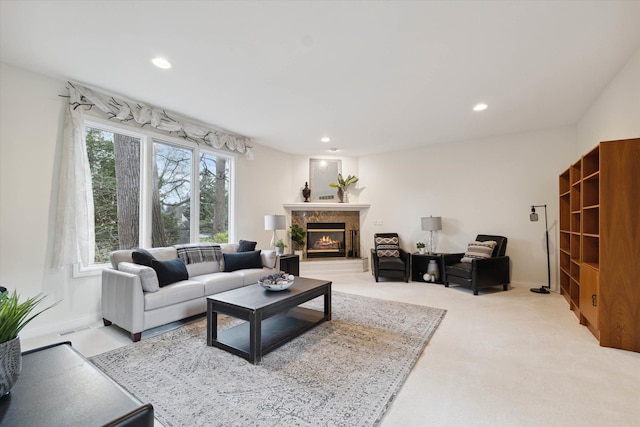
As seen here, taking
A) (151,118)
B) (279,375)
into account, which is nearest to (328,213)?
(151,118)

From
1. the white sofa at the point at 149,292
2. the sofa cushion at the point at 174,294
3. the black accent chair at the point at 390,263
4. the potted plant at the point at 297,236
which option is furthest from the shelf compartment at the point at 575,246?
the sofa cushion at the point at 174,294

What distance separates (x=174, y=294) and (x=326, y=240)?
158 inches

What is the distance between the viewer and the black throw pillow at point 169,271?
314cm

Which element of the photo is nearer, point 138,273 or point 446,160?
point 138,273

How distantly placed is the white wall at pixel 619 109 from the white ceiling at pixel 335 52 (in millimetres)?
109

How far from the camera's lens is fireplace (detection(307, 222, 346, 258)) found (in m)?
6.55

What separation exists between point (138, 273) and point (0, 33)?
7.65ft

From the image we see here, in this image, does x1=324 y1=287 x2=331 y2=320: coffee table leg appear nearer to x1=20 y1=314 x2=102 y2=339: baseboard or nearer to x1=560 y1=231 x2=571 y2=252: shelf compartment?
x1=20 y1=314 x2=102 y2=339: baseboard

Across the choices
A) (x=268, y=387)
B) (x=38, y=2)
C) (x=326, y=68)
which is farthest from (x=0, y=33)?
(x=268, y=387)

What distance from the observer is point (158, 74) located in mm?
2967

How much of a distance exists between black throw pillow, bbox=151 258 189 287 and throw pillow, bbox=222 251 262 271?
0.65 meters

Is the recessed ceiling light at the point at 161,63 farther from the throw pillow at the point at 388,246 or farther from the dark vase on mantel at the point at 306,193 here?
the throw pillow at the point at 388,246

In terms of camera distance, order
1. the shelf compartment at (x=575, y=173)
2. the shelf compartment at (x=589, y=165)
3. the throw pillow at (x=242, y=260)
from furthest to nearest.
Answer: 1. the throw pillow at (x=242, y=260)
2. the shelf compartment at (x=575, y=173)
3. the shelf compartment at (x=589, y=165)

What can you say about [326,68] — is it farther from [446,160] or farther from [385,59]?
[446,160]
